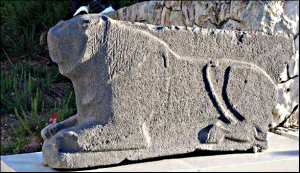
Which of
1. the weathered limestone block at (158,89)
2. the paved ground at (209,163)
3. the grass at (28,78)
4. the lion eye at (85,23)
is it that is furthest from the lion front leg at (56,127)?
the grass at (28,78)

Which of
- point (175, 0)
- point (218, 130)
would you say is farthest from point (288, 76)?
point (218, 130)

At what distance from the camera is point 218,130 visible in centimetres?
329

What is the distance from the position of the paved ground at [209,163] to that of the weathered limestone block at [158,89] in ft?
0.17

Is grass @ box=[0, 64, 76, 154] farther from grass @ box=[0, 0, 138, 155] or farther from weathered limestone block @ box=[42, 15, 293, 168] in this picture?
weathered limestone block @ box=[42, 15, 293, 168]

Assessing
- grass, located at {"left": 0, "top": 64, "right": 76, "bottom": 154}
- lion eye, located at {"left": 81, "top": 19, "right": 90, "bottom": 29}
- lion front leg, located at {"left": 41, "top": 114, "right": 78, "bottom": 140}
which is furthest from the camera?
grass, located at {"left": 0, "top": 64, "right": 76, "bottom": 154}

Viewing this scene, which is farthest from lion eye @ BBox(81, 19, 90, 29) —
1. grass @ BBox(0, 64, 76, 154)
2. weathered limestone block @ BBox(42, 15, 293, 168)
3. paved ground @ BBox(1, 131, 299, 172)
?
grass @ BBox(0, 64, 76, 154)

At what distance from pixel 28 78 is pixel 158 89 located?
10.5 feet

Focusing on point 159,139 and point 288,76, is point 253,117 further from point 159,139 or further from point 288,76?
point 288,76

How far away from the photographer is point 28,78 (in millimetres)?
6094

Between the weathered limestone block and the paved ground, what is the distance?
5cm

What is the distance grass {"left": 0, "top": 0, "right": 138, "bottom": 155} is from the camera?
16.8ft

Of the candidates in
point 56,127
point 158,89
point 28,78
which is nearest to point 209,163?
point 158,89

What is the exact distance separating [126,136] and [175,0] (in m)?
2.59

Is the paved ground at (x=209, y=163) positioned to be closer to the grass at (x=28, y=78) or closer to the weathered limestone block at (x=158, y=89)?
the weathered limestone block at (x=158, y=89)
